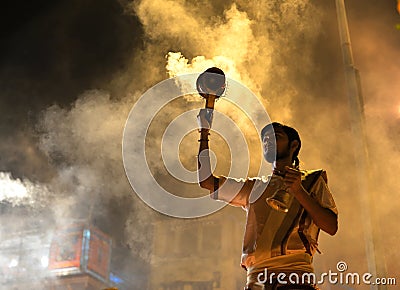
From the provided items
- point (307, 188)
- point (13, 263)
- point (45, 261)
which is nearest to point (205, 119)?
point (307, 188)

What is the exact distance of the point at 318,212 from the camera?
3.60 meters

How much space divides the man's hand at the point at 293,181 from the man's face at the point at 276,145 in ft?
1.58

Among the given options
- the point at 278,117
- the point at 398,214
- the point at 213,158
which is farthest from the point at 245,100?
the point at 398,214

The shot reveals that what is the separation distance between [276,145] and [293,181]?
0.58m

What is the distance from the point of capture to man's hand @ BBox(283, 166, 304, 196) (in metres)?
3.50

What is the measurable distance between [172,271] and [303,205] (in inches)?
1363

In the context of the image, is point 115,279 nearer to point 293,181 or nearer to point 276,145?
point 276,145

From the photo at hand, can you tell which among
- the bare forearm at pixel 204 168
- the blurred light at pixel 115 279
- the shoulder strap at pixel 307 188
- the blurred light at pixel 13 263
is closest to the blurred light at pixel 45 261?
the blurred light at pixel 13 263

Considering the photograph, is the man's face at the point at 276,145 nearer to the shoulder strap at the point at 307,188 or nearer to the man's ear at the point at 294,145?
the man's ear at the point at 294,145

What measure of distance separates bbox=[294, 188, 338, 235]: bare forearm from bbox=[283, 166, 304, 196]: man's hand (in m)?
0.02

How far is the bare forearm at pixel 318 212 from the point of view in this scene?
3.55 meters

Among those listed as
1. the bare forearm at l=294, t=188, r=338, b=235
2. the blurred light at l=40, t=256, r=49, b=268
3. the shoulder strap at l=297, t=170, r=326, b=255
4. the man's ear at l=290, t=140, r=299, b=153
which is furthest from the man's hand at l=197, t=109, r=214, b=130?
the blurred light at l=40, t=256, r=49, b=268

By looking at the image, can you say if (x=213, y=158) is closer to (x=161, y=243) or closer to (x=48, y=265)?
(x=161, y=243)

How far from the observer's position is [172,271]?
3709 cm
